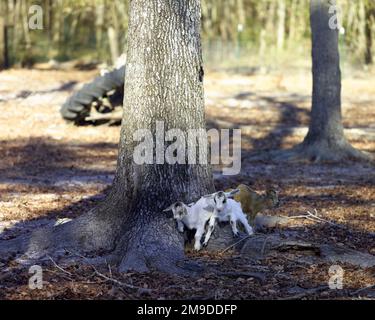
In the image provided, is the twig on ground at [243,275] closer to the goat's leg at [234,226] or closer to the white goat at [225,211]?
the white goat at [225,211]

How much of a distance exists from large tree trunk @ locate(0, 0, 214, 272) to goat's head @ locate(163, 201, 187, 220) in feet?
0.46

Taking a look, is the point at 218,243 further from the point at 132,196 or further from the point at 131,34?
the point at 131,34

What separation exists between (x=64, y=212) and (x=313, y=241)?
383 cm

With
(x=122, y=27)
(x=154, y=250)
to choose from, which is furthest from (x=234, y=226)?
(x=122, y=27)

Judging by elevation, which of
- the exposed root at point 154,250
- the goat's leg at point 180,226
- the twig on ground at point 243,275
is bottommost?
the twig on ground at point 243,275

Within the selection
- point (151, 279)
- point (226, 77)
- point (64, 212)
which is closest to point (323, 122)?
point (64, 212)

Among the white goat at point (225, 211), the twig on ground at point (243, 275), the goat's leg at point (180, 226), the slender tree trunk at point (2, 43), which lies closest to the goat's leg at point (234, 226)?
the white goat at point (225, 211)

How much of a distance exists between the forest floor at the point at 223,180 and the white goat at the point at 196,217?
0.23 m

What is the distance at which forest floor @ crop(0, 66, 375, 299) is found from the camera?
7.26 metres

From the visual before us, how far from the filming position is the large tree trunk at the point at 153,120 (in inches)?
323

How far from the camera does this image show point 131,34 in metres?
8.37

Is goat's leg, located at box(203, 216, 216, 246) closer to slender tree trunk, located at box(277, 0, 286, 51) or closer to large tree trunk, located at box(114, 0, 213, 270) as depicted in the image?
large tree trunk, located at box(114, 0, 213, 270)

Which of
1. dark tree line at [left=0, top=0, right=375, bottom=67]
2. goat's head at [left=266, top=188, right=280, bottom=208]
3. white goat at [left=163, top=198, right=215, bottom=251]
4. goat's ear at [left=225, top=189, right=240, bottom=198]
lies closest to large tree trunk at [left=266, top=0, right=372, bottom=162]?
goat's head at [left=266, top=188, right=280, bottom=208]
